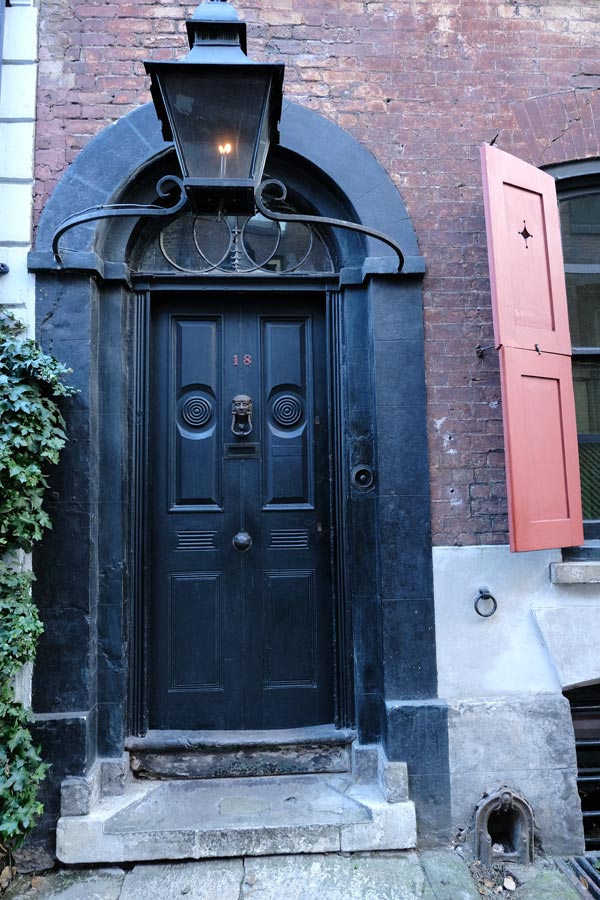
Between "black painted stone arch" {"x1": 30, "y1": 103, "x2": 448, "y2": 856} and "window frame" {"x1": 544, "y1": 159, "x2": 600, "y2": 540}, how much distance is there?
0.98 m

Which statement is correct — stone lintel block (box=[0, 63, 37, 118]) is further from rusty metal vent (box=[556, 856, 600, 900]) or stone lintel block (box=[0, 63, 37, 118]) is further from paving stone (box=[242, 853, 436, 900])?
rusty metal vent (box=[556, 856, 600, 900])

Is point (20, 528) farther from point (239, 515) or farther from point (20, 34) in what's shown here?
point (20, 34)

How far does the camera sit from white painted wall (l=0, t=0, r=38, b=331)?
118 inches

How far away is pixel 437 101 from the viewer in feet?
10.6

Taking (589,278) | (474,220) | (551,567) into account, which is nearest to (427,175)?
(474,220)

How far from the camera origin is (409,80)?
324cm

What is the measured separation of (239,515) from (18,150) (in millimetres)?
2337

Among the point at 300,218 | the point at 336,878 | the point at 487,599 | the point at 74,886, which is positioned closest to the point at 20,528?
the point at 74,886

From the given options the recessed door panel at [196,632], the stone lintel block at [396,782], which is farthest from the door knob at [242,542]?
the stone lintel block at [396,782]

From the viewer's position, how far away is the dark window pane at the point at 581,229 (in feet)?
11.2

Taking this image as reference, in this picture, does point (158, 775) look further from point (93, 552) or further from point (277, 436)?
point (277, 436)

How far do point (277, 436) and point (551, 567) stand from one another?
1674 mm

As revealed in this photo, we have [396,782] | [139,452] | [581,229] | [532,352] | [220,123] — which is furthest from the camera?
[581,229]

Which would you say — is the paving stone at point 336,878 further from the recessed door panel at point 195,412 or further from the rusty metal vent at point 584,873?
the recessed door panel at point 195,412
